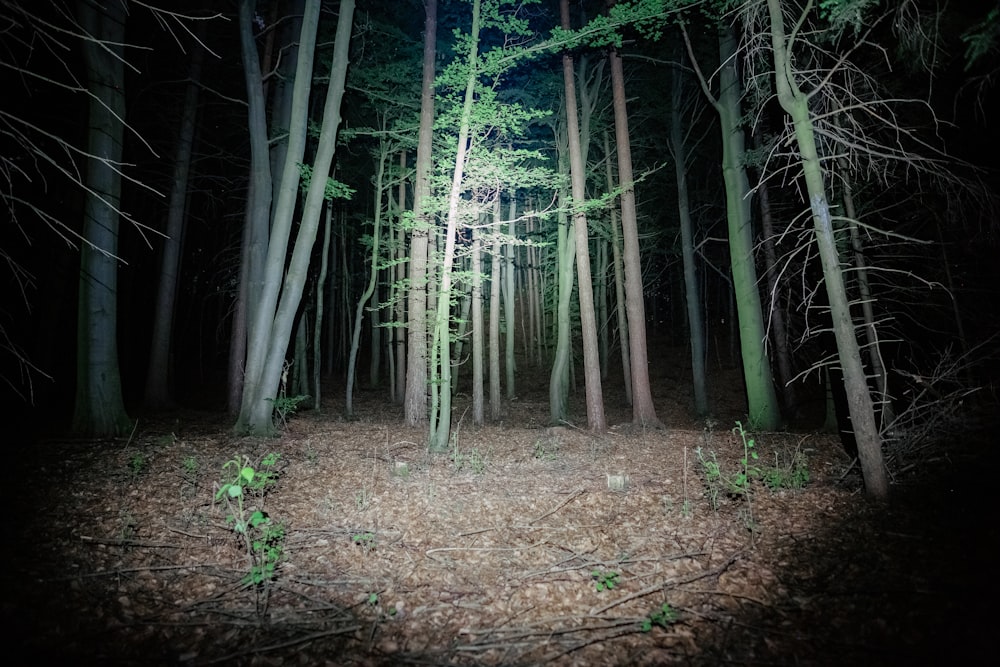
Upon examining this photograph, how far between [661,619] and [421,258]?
891cm

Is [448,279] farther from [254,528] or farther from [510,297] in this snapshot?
[510,297]

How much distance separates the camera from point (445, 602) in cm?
435

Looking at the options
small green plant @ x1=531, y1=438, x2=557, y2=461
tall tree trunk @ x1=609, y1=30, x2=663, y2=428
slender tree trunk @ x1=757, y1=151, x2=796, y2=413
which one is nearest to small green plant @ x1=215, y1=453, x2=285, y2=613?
small green plant @ x1=531, y1=438, x2=557, y2=461

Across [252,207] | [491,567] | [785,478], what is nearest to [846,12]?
[785,478]

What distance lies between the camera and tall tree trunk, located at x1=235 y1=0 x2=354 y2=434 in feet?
Answer: 32.2

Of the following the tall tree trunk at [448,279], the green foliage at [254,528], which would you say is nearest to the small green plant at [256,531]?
the green foliage at [254,528]

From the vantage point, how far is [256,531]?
17.6 feet

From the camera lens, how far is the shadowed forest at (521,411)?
3.84 m

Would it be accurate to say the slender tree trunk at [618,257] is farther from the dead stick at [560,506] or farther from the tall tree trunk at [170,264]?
the tall tree trunk at [170,264]

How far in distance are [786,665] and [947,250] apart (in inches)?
428

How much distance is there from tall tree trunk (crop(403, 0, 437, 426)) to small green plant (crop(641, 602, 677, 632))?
7114 millimetres

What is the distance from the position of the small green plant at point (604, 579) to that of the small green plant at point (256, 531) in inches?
124

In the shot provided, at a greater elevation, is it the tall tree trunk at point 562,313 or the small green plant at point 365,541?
the tall tree trunk at point 562,313

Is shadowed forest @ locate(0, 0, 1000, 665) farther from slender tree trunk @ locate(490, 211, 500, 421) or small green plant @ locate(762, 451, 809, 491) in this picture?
slender tree trunk @ locate(490, 211, 500, 421)
